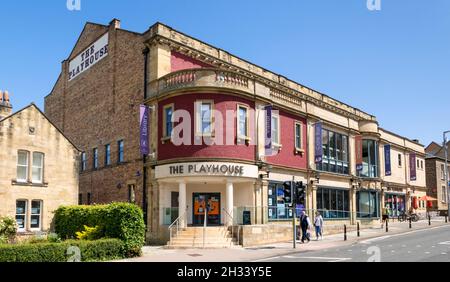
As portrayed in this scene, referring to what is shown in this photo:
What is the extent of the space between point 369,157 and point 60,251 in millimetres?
28380

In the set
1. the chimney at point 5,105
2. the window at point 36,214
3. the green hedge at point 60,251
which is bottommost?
the green hedge at point 60,251

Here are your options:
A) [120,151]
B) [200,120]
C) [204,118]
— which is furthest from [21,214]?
[204,118]

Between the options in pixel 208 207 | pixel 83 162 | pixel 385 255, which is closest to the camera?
pixel 385 255

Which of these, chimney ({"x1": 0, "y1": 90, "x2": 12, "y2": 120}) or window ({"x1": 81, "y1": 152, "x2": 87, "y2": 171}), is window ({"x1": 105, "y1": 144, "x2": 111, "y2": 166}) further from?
chimney ({"x1": 0, "y1": 90, "x2": 12, "y2": 120})

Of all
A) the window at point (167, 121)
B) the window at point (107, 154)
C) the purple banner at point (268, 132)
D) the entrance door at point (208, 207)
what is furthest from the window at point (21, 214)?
the purple banner at point (268, 132)

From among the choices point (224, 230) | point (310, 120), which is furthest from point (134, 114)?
point (310, 120)

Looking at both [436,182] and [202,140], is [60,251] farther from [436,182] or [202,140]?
[436,182]

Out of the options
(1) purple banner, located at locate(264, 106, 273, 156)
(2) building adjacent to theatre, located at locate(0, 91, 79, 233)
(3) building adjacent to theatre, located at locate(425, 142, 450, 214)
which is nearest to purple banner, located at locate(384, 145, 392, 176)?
(1) purple banner, located at locate(264, 106, 273, 156)

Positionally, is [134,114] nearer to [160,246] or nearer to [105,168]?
[105,168]

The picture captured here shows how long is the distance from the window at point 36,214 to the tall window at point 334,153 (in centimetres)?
1861

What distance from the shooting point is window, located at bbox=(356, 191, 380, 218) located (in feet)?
120

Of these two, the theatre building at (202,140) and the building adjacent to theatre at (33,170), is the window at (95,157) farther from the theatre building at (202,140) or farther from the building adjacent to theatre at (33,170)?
the building adjacent to theatre at (33,170)

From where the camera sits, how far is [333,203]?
33.1 meters

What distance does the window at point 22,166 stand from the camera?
24797mm
